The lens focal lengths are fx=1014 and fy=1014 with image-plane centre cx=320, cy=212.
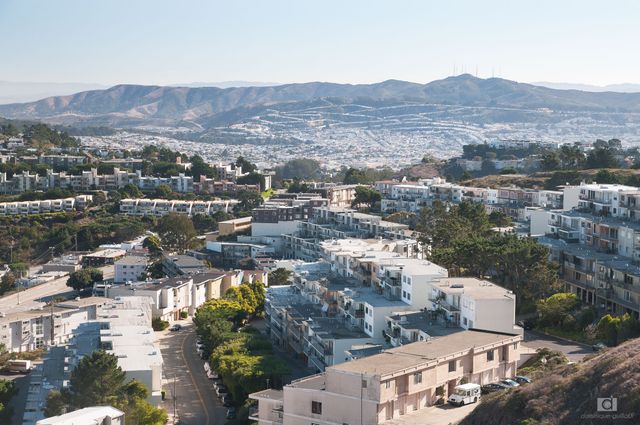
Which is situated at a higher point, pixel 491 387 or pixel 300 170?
pixel 491 387

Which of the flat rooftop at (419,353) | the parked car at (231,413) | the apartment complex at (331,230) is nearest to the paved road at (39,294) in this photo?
the apartment complex at (331,230)

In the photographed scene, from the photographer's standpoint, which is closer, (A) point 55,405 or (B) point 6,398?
(A) point 55,405

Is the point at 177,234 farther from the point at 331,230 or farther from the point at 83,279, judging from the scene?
the point at 331,230

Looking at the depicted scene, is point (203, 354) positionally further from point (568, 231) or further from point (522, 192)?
point (522, 192)

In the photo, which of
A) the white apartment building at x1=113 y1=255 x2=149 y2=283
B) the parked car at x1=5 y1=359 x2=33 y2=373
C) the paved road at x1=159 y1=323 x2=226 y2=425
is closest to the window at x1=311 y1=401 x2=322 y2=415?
the paved road at x1=159 y1=323 x2=226 y2=425

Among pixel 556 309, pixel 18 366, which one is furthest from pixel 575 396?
pixel 18 366

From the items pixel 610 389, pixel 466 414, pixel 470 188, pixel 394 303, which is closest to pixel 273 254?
pixel 470 188
